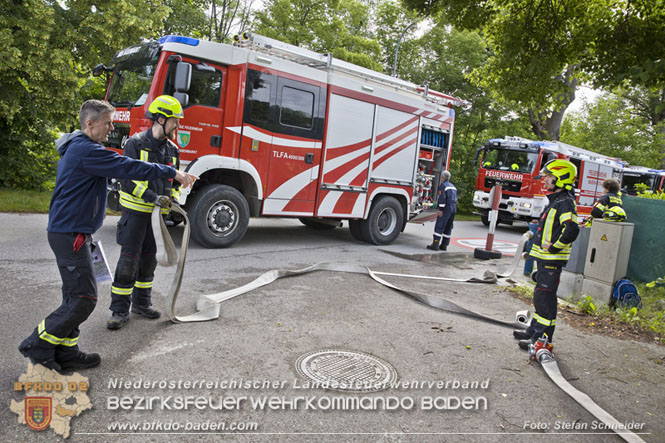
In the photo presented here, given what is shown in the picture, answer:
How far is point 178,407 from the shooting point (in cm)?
289

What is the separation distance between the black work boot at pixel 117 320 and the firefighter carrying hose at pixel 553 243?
3.65 metres

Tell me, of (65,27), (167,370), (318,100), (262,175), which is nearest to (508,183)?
(318,100)

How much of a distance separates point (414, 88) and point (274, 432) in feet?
30.8

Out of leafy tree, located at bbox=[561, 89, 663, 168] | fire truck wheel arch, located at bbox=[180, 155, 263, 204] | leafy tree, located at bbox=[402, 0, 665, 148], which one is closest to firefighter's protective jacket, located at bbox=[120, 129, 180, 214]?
fire truck wheel arch, located at bbox=[180, 155, 263, 204]

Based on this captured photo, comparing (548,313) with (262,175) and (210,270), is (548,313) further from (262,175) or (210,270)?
(262,175)

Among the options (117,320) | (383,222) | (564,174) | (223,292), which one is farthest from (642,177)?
(117,320)

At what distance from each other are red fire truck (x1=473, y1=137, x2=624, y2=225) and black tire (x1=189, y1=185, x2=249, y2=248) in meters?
11.4

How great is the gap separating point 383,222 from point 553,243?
6473 mm

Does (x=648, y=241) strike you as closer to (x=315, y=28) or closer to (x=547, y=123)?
(x=315, y=28)

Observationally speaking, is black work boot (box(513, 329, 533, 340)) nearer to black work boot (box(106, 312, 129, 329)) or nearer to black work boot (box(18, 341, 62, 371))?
black work boot (box(106, 312, 129, 329))

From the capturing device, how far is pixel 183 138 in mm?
7254

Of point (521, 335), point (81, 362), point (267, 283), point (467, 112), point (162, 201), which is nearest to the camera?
point (81, 362)

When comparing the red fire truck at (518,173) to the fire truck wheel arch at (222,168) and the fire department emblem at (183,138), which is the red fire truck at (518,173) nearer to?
the fire truck wheel arch at (222,168)

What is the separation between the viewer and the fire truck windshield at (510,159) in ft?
55.0
